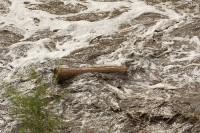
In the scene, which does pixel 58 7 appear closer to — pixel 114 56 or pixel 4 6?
pixel 4 6

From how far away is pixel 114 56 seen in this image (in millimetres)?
6863

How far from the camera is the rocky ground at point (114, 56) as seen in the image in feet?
17.4

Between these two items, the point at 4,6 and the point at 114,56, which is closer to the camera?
the point at 114,56

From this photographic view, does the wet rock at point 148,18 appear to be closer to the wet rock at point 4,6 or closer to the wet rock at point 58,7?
the wet rock at point 58,7

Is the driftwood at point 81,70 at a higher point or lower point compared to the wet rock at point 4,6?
higher

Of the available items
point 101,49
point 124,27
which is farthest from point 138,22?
point 101,49

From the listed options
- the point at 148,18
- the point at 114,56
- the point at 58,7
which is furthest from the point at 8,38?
the point at 148,18

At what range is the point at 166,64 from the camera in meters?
6.53

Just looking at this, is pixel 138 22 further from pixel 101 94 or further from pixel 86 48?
pixel 101 94

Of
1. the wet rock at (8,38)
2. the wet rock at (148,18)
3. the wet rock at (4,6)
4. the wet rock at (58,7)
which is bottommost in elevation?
the wet rock at (8,38)

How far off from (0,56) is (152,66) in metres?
2.71

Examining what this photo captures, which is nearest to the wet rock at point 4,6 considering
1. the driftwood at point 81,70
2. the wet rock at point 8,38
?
the wet rock at point 8,38

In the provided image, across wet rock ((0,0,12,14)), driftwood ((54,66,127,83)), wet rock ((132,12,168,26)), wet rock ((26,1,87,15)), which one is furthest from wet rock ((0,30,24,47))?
wet rock ((132,12,168,26))

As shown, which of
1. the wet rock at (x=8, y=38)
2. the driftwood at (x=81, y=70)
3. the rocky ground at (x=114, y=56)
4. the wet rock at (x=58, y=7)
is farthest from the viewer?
the wet rock at (x=58, y=7)
